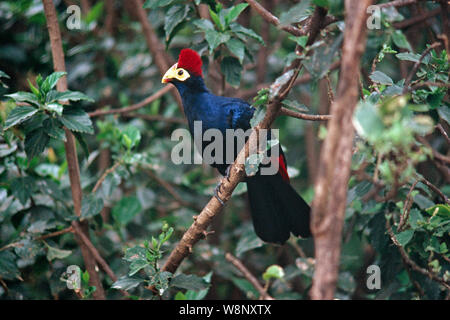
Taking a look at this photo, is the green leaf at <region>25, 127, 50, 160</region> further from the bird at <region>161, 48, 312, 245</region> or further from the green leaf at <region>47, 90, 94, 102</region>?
the bird at <region>161, 48, 312, 245</region>

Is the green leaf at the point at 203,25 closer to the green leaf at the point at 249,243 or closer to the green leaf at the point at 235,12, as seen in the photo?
the green leaf at the point at 235,12

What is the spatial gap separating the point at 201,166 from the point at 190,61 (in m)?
1.52

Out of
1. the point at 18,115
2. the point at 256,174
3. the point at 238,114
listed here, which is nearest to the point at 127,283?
the point at 18,115

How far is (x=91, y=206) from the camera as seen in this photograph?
8.64 feet

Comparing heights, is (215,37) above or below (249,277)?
above

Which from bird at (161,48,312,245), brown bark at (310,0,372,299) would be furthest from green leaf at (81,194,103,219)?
brown bark at (310,0,372,299)

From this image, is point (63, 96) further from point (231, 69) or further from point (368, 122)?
point (368, 122)

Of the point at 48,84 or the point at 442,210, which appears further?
the point at 48,84

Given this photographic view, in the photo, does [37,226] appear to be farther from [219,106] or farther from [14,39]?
[14,39]

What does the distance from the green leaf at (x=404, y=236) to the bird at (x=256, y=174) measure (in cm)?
66

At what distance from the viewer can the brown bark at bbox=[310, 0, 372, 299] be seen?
1151 millimetres

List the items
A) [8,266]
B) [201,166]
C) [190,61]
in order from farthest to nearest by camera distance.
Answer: [201,166] < [190,61] < [8,266]

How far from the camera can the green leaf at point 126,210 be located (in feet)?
10.2

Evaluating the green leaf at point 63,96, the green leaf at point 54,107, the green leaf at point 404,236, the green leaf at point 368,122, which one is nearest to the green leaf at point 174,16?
the green leaf at point 63,96
